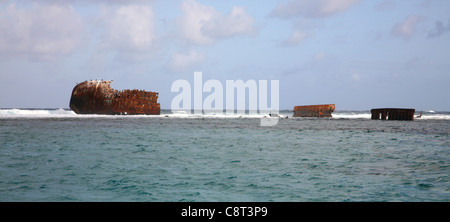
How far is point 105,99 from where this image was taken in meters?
56.2

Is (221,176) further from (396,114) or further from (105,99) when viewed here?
(396,114)

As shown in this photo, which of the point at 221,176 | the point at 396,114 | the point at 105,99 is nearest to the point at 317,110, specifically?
the point at 396,114

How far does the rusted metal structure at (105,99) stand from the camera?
56062mm

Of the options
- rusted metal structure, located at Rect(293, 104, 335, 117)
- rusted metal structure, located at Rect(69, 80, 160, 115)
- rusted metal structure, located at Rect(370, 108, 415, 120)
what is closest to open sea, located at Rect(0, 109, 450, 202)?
rusted metal structure, located at Rect(69, 80, 160, 115)

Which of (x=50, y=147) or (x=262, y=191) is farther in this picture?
(x=50, y=147)

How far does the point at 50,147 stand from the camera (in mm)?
18141

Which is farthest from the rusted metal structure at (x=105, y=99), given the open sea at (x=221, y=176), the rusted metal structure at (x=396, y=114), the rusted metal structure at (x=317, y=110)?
the rusted metal structure at (x=396, y=114)

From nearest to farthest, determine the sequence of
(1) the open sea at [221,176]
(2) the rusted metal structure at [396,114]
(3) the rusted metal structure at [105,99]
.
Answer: (1) the open sea at [221,176]
(3) the rusted metal structure at [105,99]
(2) the rusted metal structure at [396,114]

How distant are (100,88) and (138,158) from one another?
4457 centimetres

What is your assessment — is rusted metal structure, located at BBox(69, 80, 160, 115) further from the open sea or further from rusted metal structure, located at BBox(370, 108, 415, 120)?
rusted metal structure, located at BBox(370, 108, 415, 120)

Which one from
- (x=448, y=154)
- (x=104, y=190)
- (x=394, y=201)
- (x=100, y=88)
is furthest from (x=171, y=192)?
(x=100, y=88)

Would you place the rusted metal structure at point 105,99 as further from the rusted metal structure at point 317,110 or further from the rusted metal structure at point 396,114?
the rusted metal structure at point 396,114
